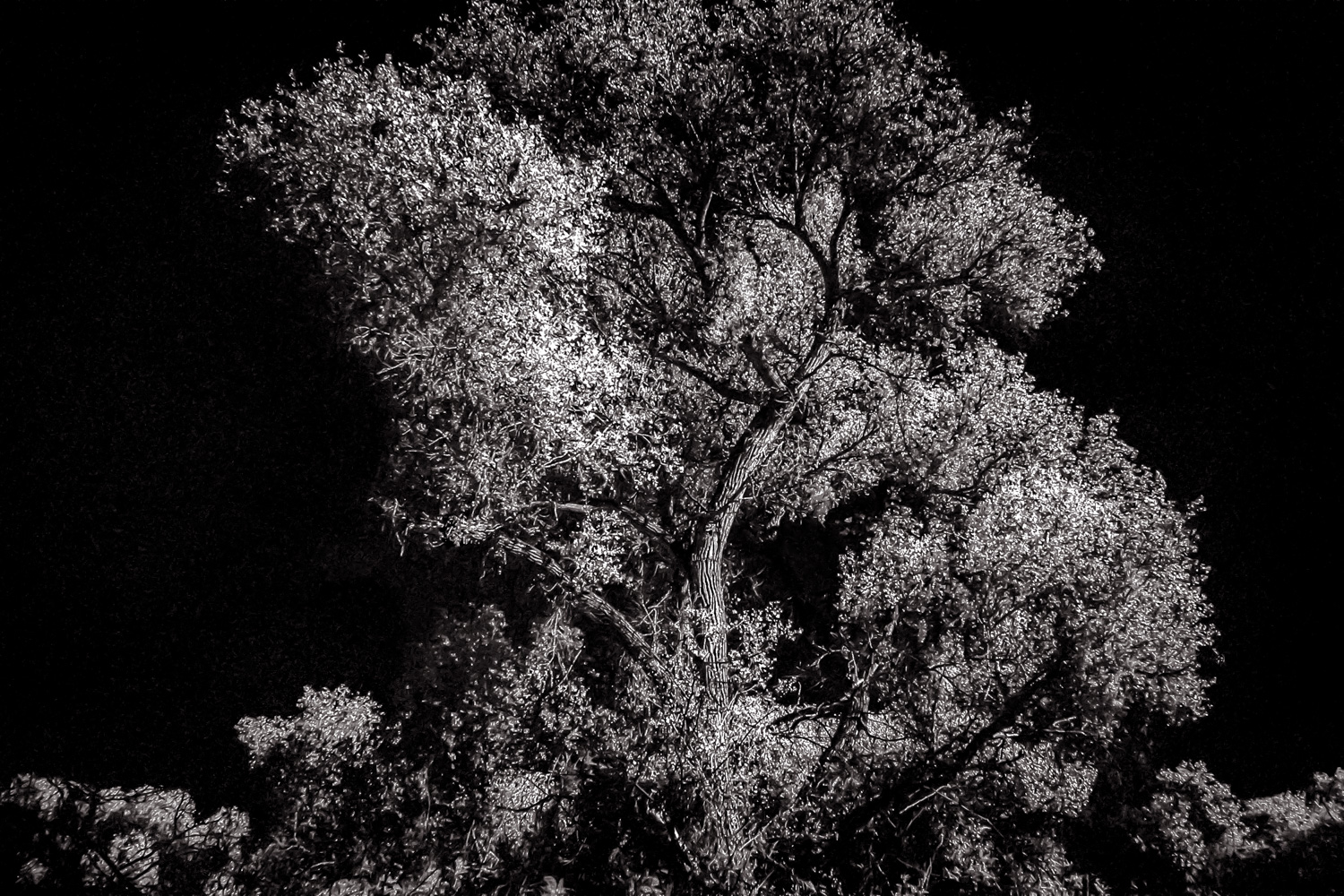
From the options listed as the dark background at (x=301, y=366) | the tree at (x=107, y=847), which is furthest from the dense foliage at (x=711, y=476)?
the dark background at (x=301, y=366)

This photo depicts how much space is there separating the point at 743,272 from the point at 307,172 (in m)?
8.40

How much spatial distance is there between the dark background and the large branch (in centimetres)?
927

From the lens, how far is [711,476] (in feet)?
46.9

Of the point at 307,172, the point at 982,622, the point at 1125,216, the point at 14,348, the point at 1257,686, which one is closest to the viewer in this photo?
the point at 307,172

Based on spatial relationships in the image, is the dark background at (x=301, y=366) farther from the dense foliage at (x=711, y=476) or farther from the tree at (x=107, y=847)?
the tree at (x=107, y=847)

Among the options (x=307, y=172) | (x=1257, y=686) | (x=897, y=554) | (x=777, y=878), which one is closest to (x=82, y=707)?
(x=307, y=172)

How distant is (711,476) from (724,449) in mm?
665

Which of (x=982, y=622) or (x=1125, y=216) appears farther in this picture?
(x=1125, y=216)

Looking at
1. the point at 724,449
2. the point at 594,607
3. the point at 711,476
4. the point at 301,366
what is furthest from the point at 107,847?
the point at 301,366

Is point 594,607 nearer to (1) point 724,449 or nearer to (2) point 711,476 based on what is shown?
(2) point 711,476

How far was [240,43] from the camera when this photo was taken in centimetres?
2159

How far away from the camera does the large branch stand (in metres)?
11.2

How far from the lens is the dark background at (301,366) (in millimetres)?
16969

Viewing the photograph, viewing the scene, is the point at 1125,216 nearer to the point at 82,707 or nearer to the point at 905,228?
the point at 905,228
